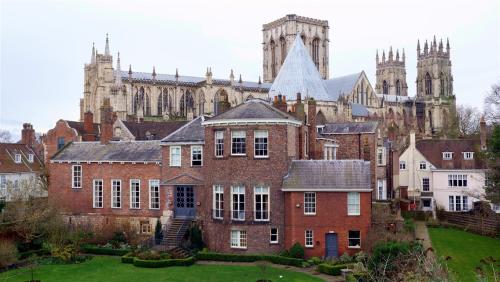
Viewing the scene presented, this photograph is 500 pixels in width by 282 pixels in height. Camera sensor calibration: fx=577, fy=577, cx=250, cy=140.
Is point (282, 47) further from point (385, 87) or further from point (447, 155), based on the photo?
point (447, 155)

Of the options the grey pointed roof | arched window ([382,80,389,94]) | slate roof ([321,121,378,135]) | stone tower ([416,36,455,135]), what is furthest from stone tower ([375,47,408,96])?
slate roof ([321,121,378,135])

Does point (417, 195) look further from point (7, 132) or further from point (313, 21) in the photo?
point (7, 132)

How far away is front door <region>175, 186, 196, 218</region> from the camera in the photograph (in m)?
40.2

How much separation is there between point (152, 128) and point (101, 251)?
2386 cm

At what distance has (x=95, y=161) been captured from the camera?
145 ft

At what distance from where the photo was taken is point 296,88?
227 feet

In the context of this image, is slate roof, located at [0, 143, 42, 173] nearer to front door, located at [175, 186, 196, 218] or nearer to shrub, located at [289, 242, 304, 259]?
front door, located at [175, 186, 196, 218]

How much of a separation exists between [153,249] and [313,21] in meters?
95.6

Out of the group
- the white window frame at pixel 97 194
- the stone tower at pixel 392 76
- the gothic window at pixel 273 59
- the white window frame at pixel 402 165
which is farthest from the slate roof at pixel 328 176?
the stone tower at pixel 392 76

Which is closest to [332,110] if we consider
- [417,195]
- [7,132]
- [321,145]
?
[417,195]

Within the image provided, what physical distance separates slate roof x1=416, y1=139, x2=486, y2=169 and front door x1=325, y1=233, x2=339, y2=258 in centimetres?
2303

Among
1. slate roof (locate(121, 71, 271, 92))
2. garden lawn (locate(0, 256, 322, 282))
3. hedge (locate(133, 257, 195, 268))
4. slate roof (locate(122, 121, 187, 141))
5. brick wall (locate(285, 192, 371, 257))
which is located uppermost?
slate roof (locate(121, 71, 271, 92))

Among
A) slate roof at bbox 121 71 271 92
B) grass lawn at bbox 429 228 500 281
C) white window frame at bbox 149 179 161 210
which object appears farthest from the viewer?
slate roof at bbox 121 71 271 92

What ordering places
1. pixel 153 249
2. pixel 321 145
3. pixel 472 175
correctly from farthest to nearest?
pixel 472 175, pixel 321 145, pixel 153 249
